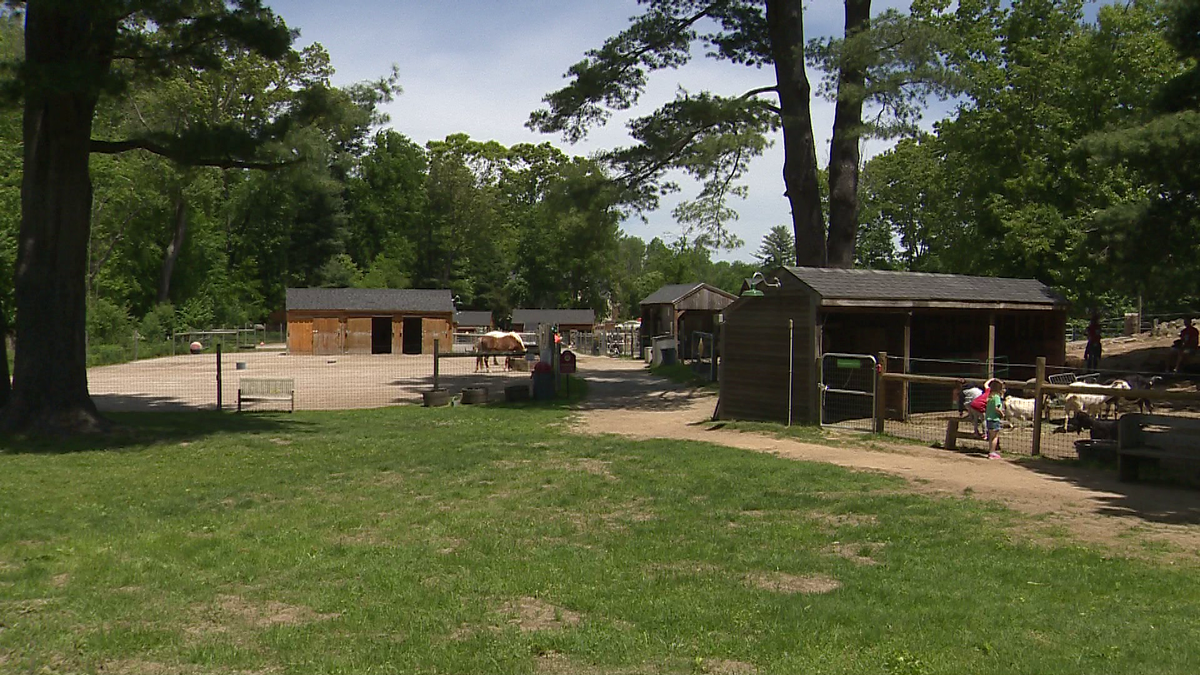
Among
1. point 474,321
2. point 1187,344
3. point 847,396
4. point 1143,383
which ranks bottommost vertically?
point 847,396

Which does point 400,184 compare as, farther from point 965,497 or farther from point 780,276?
point 965,497

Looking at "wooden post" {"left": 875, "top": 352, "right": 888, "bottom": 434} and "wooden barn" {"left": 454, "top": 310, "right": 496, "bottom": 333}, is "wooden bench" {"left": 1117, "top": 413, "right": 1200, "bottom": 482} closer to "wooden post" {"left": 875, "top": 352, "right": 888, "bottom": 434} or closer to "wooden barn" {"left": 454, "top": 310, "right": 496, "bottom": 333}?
"wooden post" {"left": 875, "top": 352, "right": 888, "bottom": 434}

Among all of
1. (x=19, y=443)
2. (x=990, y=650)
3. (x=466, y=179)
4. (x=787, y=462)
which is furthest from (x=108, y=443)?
(x=466, y=179)

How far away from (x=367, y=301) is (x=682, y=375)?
90.6ft

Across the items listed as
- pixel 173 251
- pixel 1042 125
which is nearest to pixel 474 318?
pixel 173 251

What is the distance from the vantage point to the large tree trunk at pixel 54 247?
1557 cm

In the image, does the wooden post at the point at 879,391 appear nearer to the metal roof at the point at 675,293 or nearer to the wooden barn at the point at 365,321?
the metal roof at the point at 675,293

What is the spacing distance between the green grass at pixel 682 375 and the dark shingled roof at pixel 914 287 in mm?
7413

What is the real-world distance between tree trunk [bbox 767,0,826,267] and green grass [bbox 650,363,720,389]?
4541mm

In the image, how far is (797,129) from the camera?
2592 cm

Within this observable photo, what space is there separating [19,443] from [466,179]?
223 ft

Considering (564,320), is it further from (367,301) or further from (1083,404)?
(1083,404)

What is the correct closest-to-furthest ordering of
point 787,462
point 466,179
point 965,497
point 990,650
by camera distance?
point 990,650 → point 965,497 → point 787,462 → point 466,179

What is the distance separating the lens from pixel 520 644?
5461 mm
